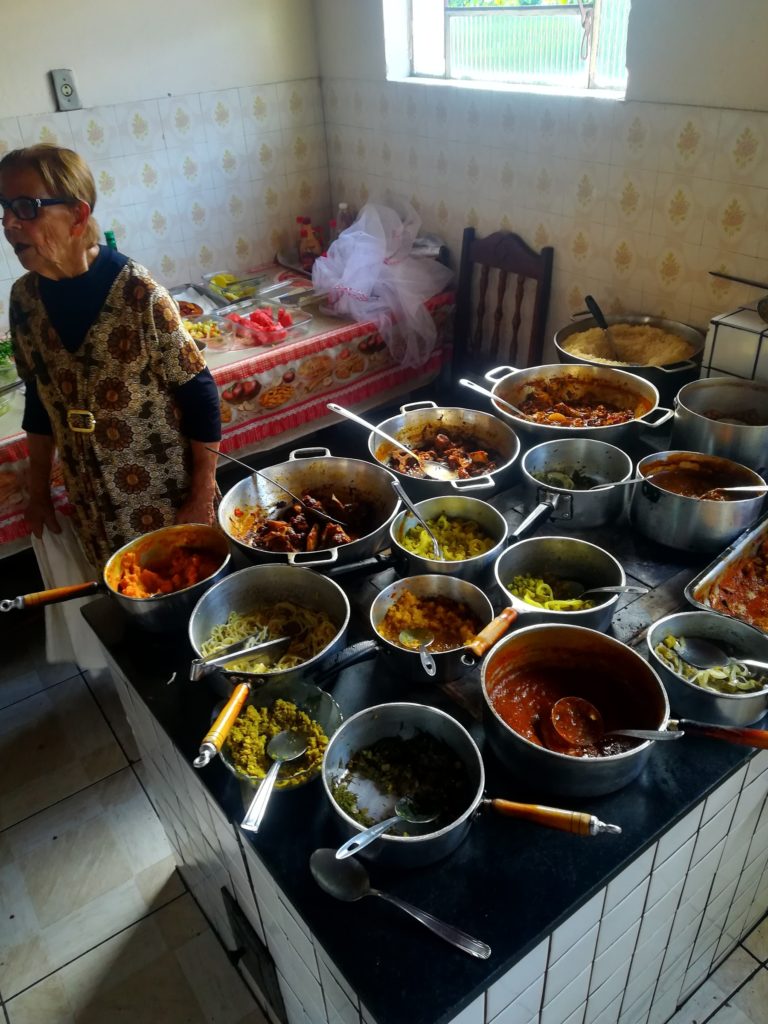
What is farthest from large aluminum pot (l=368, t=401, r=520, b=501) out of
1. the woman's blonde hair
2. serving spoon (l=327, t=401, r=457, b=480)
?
the woman's blonde hair

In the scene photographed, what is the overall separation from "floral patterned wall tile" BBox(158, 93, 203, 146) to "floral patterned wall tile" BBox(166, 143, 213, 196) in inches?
1.3

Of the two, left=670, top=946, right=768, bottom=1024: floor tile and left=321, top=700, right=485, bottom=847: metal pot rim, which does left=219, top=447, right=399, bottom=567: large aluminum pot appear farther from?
left=670, top=946, right=768, bottom=1024: floor tile

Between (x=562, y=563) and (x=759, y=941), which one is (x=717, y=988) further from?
(x=562, y=563)

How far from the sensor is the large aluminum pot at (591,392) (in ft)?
6.43

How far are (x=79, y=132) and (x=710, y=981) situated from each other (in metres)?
3.62

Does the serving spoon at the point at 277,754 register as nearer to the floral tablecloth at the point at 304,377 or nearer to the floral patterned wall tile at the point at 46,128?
the floral tablecloth at the point at 304,377

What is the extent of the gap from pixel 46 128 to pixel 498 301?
1.95 metres

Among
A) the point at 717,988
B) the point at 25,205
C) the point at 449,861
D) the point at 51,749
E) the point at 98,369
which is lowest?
the point at 717,988

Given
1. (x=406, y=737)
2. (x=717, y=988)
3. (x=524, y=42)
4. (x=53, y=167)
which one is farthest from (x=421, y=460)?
(x=524, y=42)

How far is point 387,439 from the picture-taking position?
1.97 meters

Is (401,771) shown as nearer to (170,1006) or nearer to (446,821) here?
(446,821)

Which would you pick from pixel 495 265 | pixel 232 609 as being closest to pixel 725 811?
pixel 232 609

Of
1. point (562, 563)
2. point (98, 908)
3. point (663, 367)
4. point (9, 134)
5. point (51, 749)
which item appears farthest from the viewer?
point (9, 134)

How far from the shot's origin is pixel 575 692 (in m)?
1.29
